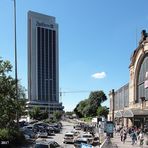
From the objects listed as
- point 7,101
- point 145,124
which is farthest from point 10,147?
point 145,124

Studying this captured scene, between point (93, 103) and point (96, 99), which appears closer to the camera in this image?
point (93, 103)

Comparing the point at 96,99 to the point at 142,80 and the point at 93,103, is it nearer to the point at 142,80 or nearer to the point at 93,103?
the point at 93,103

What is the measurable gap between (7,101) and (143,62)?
32.6 metres

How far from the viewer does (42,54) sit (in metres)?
170

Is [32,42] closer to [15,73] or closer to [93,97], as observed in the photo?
[93,97]

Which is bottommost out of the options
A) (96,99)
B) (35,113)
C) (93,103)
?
(35,113)

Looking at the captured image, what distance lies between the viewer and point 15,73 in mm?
43062

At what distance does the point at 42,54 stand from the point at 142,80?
10571cm

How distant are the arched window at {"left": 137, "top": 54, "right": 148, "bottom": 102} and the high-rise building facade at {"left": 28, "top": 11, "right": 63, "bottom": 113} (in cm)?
9416

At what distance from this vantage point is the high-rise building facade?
164875mm

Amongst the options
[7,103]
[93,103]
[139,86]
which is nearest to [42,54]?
[93,103]

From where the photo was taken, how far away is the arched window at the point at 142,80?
6490 cm

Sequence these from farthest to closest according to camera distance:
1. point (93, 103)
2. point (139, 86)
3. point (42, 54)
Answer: point (93, 103), point (42, 54), point (139, 86)

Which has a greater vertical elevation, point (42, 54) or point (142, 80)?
point (42, 54)
